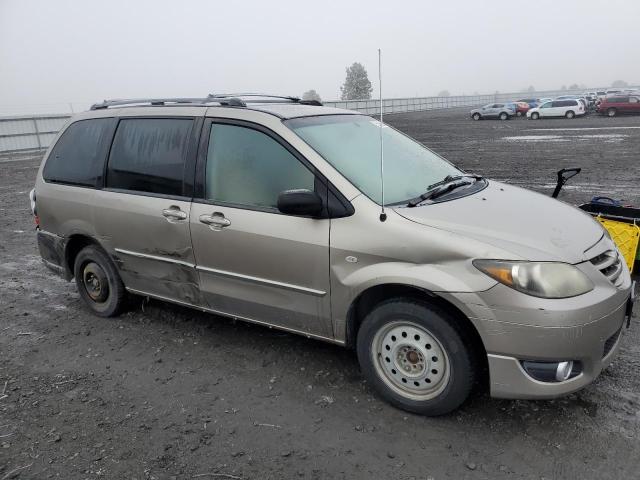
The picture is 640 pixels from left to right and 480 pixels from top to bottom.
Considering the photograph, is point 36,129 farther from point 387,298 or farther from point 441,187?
point 387,298

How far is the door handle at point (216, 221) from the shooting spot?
369 cm

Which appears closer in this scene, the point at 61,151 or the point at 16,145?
the point at 61,151

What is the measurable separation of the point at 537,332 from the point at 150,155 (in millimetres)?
3116

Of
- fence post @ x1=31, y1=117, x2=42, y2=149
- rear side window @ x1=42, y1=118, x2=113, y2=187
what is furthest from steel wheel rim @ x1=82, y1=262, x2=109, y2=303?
fence post @ x1=31, y1=117, x2=42, y2=149

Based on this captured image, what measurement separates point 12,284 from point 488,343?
541 centimetres

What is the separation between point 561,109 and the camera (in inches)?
1462

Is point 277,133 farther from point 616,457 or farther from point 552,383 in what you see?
point 616,457

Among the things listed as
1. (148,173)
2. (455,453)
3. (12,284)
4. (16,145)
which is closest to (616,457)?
(455,453)

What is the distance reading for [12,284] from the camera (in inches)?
236

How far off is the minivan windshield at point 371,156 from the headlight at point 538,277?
803mm

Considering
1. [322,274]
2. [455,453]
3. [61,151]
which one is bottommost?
[455,453]

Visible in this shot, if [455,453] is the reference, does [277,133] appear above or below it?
above

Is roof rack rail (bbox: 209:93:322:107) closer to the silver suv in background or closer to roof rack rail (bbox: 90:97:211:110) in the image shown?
roof rack rail (bbox: 90:97:211:110)

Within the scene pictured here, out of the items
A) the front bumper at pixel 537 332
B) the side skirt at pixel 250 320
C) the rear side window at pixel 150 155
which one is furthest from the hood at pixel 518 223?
the rear side window at pixel 150 155
